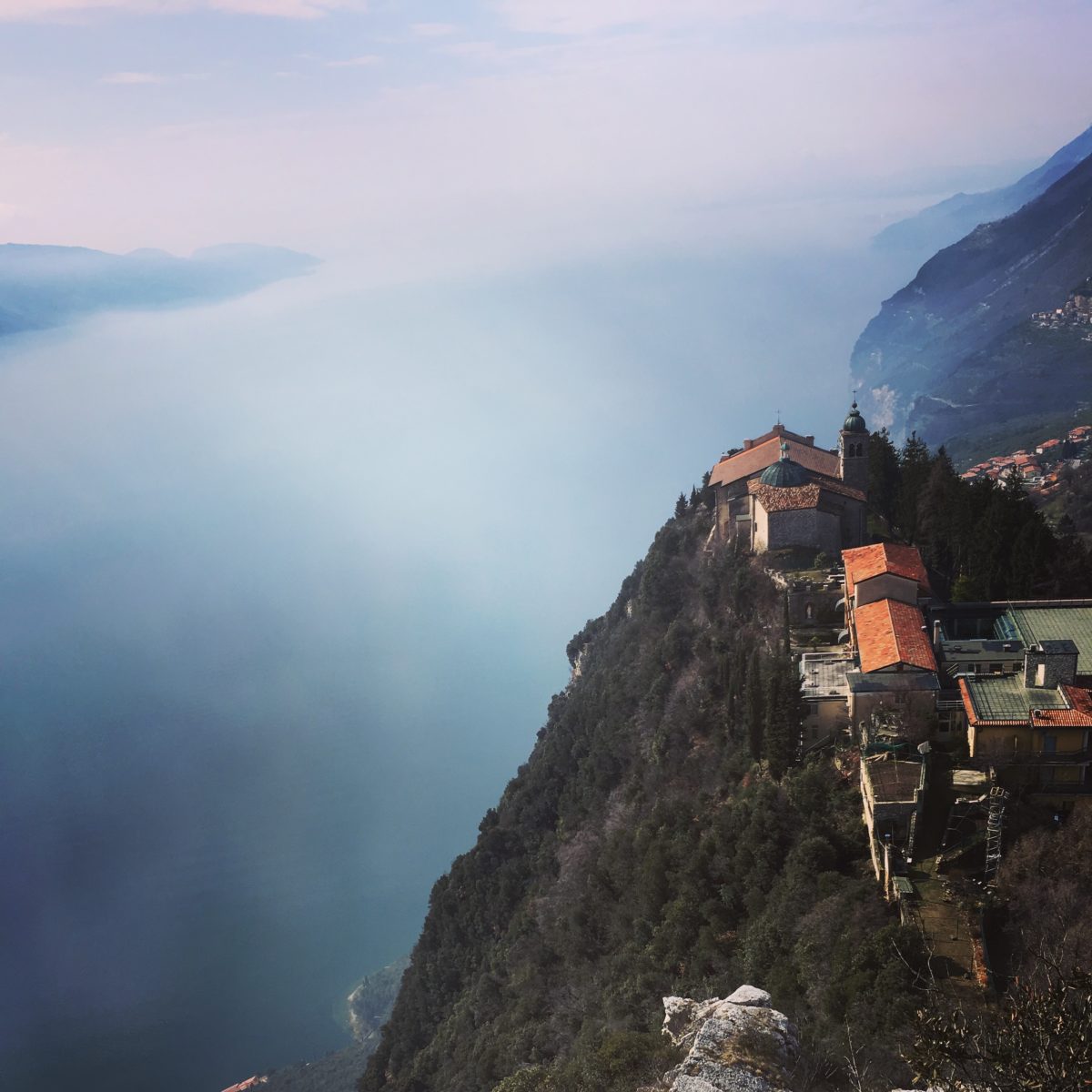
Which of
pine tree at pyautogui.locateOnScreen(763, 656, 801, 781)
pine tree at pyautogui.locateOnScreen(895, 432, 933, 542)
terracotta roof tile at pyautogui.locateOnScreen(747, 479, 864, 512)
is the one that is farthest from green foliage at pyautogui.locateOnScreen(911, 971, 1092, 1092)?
pine tree at pyautogui.locateOnScreen(895, 432, 933, 542)

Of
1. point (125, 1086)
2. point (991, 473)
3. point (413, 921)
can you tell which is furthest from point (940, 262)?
point (125, 1086)

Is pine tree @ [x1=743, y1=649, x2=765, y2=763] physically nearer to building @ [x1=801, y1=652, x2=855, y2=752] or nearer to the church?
building @ [x1=801, y1=652, x2=855, y2=752]

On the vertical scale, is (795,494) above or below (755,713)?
above

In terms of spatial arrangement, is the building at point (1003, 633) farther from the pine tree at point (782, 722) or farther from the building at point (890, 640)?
the pine tree at point (782, 722)

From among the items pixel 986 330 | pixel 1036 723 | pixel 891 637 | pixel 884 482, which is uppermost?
pixel 986 330

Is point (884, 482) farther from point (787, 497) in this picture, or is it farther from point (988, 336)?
point (988, 336)

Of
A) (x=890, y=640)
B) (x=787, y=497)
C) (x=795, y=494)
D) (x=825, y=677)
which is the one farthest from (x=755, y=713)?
(x=795, y=494)
